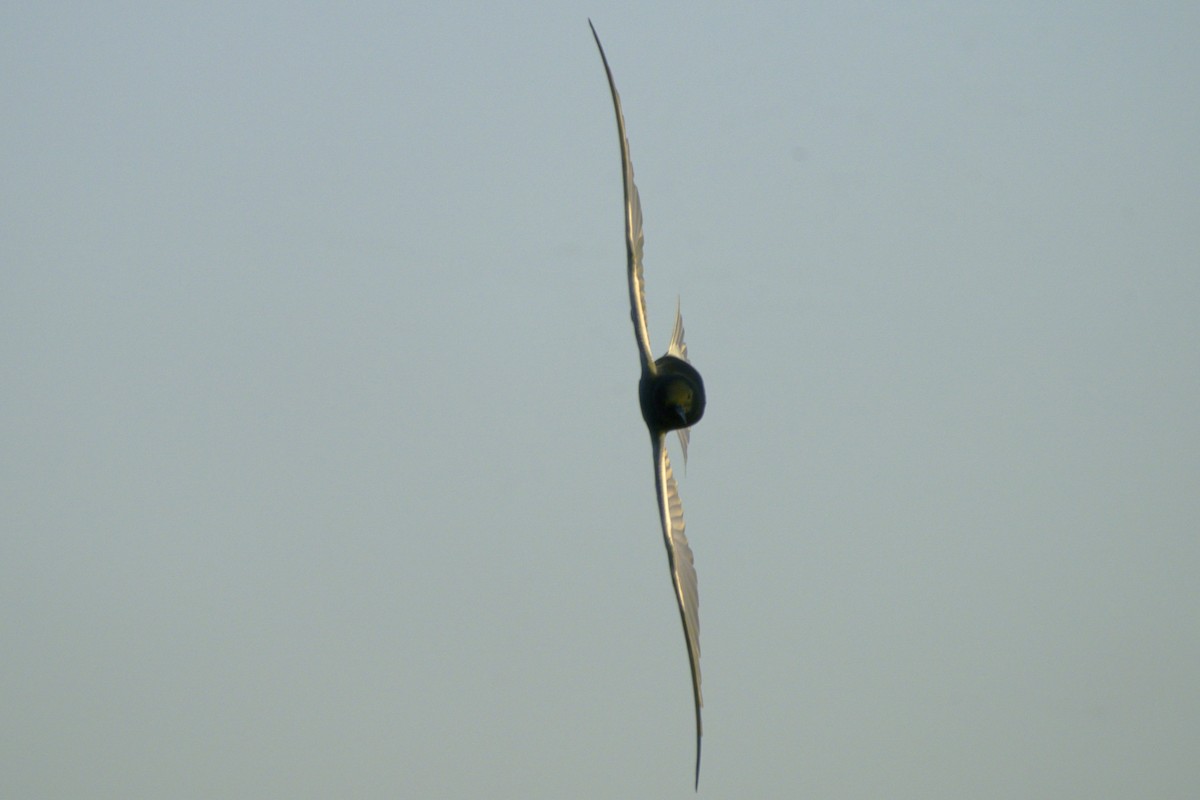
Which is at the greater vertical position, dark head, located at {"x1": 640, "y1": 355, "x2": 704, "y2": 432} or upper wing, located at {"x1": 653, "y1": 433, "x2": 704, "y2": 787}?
dark head, located at {"x1": 640, "y1": 355, "x2": 704, "y2": 432}

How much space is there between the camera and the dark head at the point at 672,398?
7738 millimetres

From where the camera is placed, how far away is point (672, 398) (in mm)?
7734

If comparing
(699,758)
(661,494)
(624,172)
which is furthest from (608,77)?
(699,758)

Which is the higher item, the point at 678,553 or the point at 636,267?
the point at 636,267

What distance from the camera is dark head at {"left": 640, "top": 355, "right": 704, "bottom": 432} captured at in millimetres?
7738

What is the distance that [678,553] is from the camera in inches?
305

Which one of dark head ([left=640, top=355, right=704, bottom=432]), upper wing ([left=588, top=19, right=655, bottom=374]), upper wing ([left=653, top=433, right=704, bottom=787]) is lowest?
upper wing ([left=653, top=433, right=704, bottom=787])

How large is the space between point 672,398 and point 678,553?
65 centimetres

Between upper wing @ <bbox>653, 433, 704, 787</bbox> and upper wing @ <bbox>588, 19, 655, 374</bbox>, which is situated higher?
upper wing @ <bbox>588, 19, 655, 374</bbox>

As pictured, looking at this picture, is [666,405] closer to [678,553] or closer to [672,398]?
[672,398]

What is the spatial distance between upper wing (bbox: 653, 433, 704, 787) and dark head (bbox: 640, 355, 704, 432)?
98mm

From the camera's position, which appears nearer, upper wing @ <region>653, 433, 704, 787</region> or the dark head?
upper wing @ <region>653, 433, 704, 787</region>

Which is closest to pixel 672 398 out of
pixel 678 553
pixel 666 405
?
pixel 666 405

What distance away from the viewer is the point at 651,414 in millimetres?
7801
